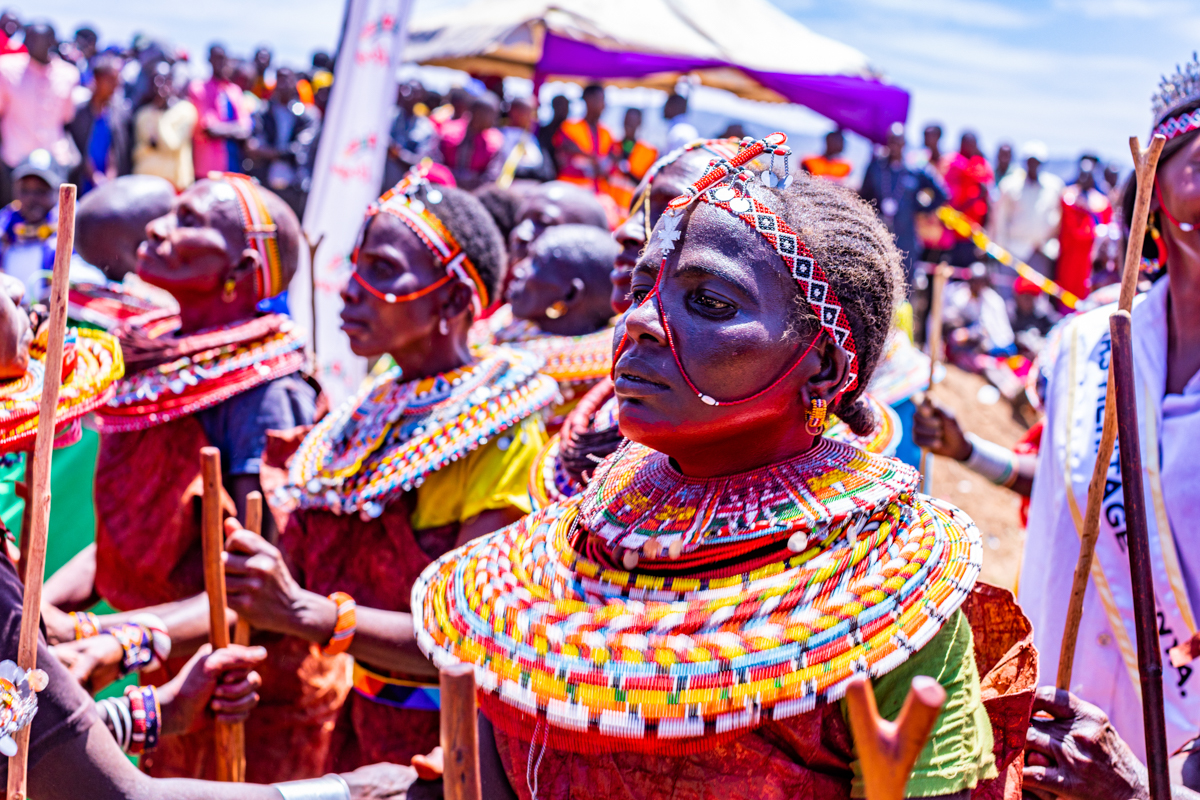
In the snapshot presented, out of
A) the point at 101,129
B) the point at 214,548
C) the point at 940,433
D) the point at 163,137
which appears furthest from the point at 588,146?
the point at 214,548

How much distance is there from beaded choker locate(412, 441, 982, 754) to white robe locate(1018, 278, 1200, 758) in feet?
3.75

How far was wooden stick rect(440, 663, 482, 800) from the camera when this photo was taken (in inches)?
48.0

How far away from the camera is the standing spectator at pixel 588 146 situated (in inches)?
476

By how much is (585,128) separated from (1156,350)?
1024cm

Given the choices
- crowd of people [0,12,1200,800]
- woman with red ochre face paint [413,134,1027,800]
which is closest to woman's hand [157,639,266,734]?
crowd of people [0,12,1200,800]

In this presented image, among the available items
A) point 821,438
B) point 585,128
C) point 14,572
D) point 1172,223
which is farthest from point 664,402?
point 585,128

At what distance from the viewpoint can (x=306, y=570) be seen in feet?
10.5

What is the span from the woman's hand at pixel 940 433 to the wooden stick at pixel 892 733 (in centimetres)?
282

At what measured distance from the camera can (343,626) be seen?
270cm

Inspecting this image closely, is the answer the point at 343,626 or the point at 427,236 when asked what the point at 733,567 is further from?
the point at 427,236

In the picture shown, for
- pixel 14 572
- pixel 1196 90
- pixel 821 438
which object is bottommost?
pixel 14 572

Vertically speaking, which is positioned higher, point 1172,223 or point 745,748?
point 1172,223

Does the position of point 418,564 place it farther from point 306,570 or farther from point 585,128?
point 585,128

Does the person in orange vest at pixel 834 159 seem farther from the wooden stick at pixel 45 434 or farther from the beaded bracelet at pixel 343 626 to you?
the wooden stick at pixel 45 434
